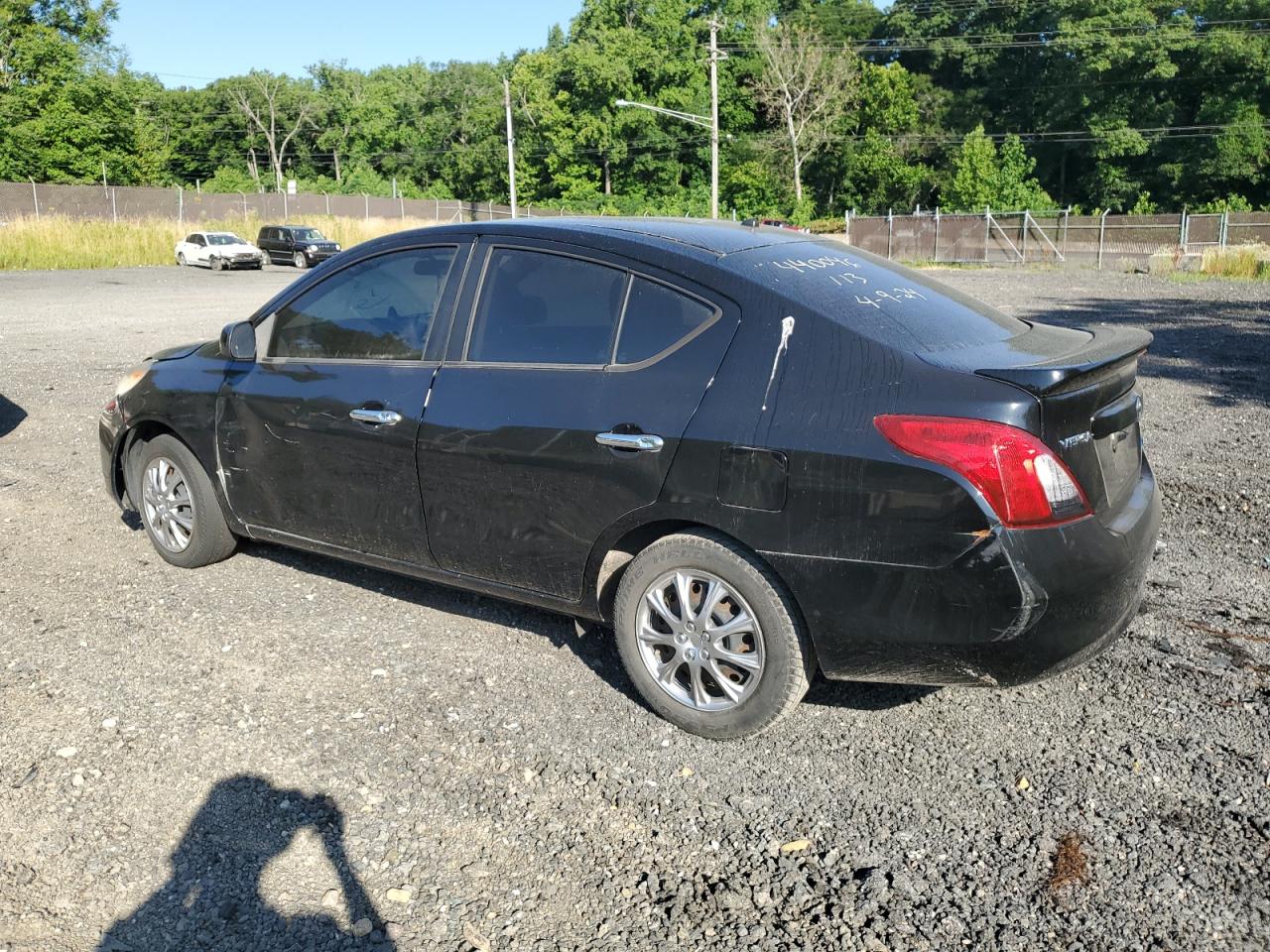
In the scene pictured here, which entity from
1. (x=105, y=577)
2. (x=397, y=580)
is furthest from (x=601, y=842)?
(x=105, y=577)

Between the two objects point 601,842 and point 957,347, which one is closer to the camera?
point 601,842

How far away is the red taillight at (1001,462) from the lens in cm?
319

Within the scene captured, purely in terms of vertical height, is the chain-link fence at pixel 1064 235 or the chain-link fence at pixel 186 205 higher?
the chain-link fence at pixel 186 205

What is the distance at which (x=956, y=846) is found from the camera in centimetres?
313

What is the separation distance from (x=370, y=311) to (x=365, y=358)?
214mm

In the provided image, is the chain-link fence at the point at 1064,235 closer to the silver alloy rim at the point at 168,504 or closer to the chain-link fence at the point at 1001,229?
the chain-link fence at the point at 1001,229

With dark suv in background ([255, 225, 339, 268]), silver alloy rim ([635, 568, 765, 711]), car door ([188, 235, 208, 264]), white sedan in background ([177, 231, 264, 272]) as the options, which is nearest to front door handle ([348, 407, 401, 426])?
silver alloy rim ([635, 568, 765, 711])

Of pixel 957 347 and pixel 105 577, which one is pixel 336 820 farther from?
pixel 105 577

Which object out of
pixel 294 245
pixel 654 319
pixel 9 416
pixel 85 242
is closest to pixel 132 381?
pixel 654 319

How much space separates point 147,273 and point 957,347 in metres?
37.6

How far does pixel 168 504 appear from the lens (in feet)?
18.2

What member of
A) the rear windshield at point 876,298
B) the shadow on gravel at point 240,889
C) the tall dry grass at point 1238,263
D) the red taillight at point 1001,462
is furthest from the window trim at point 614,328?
the tall dry grass at point 1238,263

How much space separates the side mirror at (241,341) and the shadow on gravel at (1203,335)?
7.04 metres

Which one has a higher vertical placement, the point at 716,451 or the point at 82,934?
the point at 716,451
